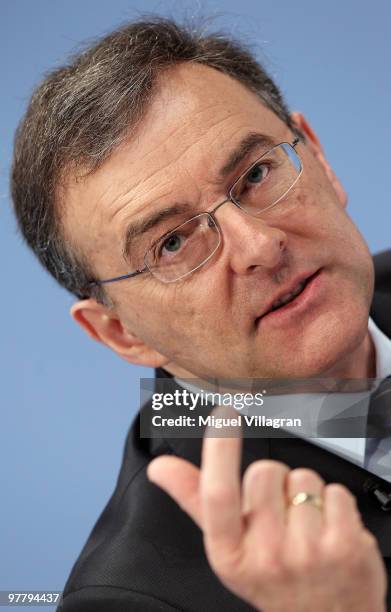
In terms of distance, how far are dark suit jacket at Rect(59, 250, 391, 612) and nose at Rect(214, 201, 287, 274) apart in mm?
392

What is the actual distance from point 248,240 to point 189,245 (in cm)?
13

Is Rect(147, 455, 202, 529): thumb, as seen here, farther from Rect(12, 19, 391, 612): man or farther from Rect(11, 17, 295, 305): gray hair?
Rect(11, 17, 295, 305): gray hair

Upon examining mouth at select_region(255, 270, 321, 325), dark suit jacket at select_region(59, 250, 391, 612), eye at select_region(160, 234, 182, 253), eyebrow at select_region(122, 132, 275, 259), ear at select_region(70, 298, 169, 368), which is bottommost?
dark suit jacket at select_region(59, 250, 391, 612)

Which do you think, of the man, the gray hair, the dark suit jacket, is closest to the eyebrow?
the man

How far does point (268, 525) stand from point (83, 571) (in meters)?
0.83

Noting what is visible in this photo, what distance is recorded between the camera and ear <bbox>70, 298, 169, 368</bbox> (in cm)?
166

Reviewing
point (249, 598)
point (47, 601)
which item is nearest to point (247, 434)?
point (249, 598)

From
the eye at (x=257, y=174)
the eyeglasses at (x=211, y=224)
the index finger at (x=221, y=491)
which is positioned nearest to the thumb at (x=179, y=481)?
the index finger at (x=221, y=491)

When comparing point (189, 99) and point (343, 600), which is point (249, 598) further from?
point (189, 99)

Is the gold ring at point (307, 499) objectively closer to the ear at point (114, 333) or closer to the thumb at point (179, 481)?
the thumb at point (179, 481)

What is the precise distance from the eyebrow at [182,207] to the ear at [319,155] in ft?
0.82

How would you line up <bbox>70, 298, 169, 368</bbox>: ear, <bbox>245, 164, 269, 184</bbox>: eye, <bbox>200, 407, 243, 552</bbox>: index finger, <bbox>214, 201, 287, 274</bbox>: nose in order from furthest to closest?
1. <bbox>70, 298, 169, 368</bbox>: ear
2. <bbox>245, 164, 269, 184</bbox>: eye
3. <bbox>214, 201, 287, 274</bbox>: nose
4. <bbox>200, 407, 243, 552</bbox>: index finger

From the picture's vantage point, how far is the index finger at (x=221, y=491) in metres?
0.79

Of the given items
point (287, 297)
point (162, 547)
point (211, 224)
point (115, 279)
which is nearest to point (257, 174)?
point (211, 224)
